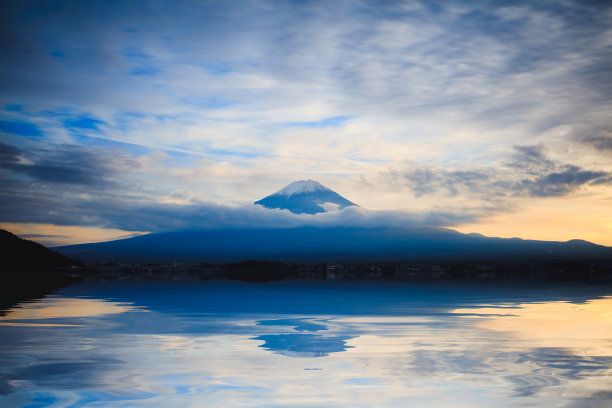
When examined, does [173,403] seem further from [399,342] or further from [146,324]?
[146,324]

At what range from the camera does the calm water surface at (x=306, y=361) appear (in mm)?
11305

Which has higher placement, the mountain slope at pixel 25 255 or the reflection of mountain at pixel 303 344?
the mountain slope at pixel 25 255

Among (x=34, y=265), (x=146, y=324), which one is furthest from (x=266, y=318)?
(x=34, y=265)

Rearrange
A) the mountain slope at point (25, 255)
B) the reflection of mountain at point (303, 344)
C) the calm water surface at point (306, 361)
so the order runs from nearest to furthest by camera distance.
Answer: the calm water surface at point (306, 361) < the reflection of mountain at point (303, 344) < the mountain slope at point (25, 255)

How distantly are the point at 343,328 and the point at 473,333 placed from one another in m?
4.91

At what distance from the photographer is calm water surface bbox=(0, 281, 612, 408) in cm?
1130

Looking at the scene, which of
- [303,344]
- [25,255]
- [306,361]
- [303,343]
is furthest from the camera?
[25,255]

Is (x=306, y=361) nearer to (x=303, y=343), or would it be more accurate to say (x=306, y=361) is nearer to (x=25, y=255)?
(x=303, y=343)

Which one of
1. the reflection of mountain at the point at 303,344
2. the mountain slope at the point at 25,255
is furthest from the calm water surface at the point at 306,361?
the mountain slope at the point at 25,255

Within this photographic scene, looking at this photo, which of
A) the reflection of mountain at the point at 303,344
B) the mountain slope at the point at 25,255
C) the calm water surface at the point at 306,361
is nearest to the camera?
the calm water surface at the point at 306,361

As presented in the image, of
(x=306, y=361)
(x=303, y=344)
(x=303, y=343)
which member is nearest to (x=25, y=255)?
(x=303, y=343)

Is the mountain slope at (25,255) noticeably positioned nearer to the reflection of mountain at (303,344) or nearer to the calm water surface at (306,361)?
the calm water surface at (306,361)

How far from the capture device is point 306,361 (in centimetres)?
1477

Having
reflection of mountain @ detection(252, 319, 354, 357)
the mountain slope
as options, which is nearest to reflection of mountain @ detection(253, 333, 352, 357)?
reflection of mountain @ detection(252, 319, 354, 357)
